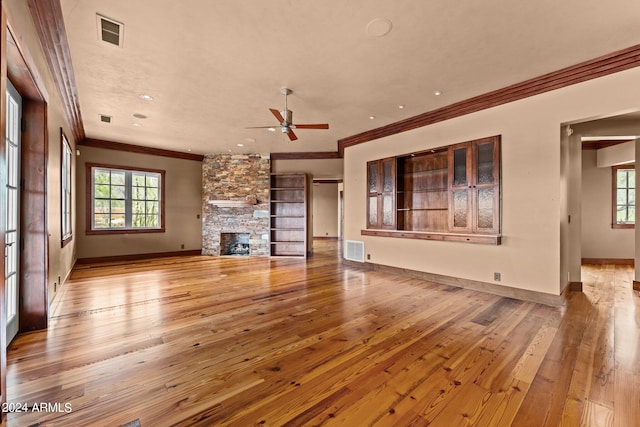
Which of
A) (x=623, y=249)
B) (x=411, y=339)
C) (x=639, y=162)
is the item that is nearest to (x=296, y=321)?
(x=411, y=339)

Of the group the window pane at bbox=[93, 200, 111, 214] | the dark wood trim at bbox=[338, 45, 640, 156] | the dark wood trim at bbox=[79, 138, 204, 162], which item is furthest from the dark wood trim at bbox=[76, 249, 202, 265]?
the dark wood trim at bbox=[338, 45, 640, 156]

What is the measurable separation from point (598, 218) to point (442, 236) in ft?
15.8

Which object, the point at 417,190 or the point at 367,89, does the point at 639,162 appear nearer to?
the point at 417,190

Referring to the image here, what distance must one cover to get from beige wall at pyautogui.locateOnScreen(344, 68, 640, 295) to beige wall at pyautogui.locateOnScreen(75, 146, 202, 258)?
6708mm

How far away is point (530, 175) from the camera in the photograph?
12.6 feet

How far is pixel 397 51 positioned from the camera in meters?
3.04

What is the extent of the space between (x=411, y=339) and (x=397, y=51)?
3.01m

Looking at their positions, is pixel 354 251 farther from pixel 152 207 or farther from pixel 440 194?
pixel 152 207

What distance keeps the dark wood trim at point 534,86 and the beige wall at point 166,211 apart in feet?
19.3

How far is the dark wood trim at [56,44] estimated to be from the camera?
236 cm

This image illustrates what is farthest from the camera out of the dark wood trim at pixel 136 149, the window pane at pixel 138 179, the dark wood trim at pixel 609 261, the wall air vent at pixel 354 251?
the window pane at pixel 138 179

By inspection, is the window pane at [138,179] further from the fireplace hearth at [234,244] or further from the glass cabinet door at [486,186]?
the glass cabinet door at [486,186]

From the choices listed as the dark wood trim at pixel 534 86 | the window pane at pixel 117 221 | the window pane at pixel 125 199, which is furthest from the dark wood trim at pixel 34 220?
the dark wood trim at pixel 534 86

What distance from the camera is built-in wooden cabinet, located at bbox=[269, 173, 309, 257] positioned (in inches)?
309
